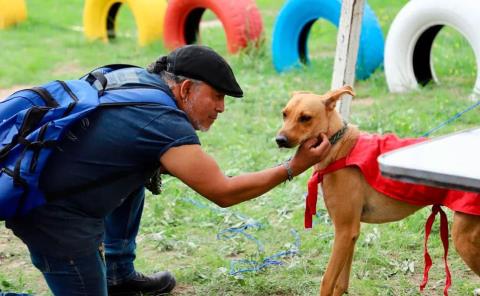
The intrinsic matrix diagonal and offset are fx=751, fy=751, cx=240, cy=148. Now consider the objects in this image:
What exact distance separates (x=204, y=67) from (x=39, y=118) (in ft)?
2.55

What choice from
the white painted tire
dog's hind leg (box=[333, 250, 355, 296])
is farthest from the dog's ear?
the white painted tire

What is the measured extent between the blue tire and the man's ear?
6662mm

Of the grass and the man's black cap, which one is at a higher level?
the man's black cap

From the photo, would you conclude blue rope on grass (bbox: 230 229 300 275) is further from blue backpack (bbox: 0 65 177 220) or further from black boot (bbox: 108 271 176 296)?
blue backpack (bbox: 0 65 177 220)

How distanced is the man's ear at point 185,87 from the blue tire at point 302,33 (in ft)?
21.9

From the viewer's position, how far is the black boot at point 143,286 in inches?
176

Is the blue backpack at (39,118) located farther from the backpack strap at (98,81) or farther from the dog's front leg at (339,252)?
the dog's front leg at (339,252)

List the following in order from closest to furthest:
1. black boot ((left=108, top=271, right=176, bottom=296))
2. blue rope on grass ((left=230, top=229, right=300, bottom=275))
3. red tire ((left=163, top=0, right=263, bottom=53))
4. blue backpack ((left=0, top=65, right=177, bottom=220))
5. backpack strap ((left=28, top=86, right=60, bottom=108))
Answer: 1. blue backpack ((left=0, top=65, right=177, bottom=220))
2. backpack strap ((left=28, top=86, right=60, bottom=108))
3. black boot ((left=108, top=271, right=176, bottom=296))
4. blue rope on grass ((left=230, top=229, right=300, bottom=275))
5. red tire ((left=163, top=0, right=263, bottom=53))

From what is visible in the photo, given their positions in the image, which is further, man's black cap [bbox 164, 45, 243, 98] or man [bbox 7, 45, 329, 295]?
man's black cap [bbox 164, 45, 243, 98]

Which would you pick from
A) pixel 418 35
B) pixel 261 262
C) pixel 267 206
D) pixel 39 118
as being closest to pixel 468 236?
pixel 261 262

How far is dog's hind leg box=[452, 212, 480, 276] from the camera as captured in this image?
3.69m

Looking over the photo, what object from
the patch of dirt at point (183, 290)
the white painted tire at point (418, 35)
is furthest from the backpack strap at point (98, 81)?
the white painted tire at point (418, 35)

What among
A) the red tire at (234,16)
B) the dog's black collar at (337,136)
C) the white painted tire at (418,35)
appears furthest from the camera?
the red tire at (234,16)

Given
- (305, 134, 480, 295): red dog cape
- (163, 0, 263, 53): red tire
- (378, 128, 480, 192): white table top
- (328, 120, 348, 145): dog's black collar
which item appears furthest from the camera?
(163, 0, 263, 53): red tire
